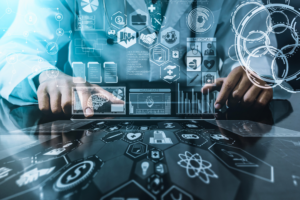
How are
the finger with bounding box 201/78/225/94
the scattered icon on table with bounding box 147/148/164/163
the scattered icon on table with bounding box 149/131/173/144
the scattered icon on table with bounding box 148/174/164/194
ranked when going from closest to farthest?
1. the scattered icon on table with bounding box 148/174/164/194
2. the scattered icon on table with bounding box 147/148/164/163
3. the scattered icon on table with bounding box 149/131/173/144
4. the finger with bounding box 201/78/225/94

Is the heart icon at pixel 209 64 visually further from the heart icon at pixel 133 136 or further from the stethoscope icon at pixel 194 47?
the heart icon at pixel 133 136

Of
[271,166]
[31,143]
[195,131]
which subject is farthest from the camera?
[195,131]

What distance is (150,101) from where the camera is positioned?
0.85 m

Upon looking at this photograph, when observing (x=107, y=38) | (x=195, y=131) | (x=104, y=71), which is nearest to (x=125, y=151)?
(x=195, y=131)

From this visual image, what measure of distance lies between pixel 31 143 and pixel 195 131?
0.74m

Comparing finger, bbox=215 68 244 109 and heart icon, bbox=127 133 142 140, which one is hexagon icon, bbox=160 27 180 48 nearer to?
finger, bbox=215 68 244 109

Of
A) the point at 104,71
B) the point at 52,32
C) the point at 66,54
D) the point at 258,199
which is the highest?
the point at 52,32

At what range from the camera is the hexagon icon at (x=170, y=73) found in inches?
33.9

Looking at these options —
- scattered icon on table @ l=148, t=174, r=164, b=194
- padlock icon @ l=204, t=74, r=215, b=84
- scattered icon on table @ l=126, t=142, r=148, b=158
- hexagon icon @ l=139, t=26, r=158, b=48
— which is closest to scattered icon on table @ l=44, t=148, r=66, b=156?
scattered icon on table @ l=126, t=142, r=148, b=158

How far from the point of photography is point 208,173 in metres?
0.34

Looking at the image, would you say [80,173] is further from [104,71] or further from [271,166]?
[104,71]

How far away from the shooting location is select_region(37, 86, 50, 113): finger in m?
0.86

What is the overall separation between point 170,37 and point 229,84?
500 millimetres

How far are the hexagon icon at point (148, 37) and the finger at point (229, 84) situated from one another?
544mm
